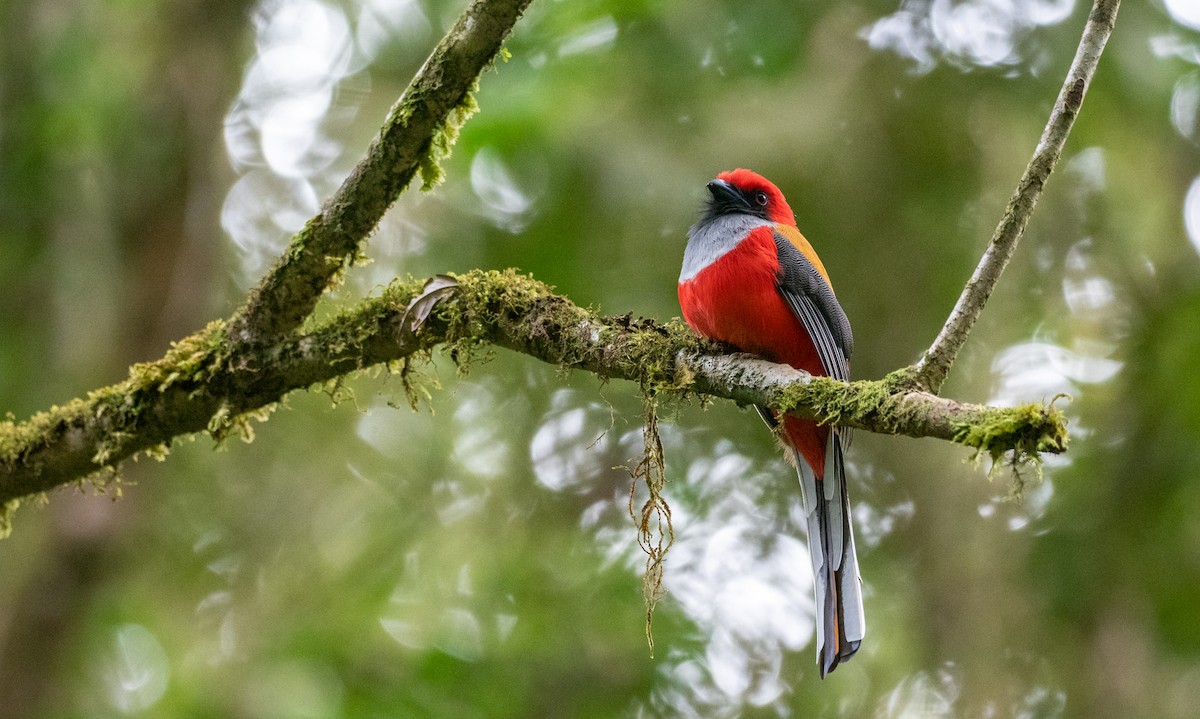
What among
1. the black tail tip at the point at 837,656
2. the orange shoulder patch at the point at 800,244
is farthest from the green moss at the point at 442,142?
the black tail tip at the point at 837,656

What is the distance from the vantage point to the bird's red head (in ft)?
14.0

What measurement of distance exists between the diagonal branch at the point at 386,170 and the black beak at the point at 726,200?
1642mm

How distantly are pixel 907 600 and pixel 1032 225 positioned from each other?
219 cm

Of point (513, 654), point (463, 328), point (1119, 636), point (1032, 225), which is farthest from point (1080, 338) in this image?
point (463, 328)

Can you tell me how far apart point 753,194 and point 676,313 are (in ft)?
4.73

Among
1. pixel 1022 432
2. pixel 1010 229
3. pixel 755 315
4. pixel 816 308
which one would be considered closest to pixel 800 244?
pixel 816 308

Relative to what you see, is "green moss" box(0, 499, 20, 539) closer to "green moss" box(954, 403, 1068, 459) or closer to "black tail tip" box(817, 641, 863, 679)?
"black tail tip" box(817, 641, 863, 679)

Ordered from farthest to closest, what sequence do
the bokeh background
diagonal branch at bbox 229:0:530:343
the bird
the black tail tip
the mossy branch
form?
the bokeh background, the bird, the black tail tip, the mossy branch, diagonal branch at bbox 229:0:530:343

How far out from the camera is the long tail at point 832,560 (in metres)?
3.21

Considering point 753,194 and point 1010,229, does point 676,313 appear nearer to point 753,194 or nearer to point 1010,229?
point 753,194

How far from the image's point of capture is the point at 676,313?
5719 mm

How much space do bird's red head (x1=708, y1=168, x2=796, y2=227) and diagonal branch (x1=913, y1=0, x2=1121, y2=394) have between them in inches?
66.8

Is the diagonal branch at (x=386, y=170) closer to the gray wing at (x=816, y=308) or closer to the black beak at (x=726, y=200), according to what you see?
the gray wing at (x=816, y=308)

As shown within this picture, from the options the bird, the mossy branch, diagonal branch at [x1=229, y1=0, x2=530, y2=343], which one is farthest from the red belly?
diagonal branch at [x1=229, y1=0, x2=530, y2=343]
